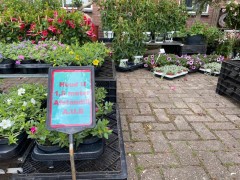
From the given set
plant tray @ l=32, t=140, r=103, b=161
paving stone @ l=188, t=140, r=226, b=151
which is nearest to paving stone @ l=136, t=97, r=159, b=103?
paving stone @ l=188, t=140, r=226, b=151

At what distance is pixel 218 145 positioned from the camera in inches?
81.4

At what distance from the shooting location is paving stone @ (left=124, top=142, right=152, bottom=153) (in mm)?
1968

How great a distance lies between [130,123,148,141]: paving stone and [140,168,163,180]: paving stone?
0.46 metres

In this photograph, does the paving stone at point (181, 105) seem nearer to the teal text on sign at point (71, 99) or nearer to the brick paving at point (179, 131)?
the brick paving at point (179, 131)

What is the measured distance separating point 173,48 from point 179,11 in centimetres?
106

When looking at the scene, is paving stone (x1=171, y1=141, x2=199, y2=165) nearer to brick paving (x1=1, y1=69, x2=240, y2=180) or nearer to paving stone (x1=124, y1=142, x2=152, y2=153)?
brick paving (x1=1, y1=69, x2=240, y2=180)

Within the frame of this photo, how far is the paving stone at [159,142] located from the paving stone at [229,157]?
1.58 feet

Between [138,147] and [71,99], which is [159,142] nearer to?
[138,147]

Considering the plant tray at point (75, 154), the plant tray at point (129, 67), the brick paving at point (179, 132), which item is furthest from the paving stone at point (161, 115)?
the plant tray at point (129, 67)

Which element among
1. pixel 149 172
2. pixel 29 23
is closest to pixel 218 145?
pixel 149 172

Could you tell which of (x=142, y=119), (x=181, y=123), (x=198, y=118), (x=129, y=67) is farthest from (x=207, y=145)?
(x=129, y=67)

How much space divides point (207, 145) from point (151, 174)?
76cm

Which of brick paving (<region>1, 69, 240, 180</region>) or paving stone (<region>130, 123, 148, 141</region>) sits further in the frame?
paving stone (<region>130, 123, 148, 141</region>)

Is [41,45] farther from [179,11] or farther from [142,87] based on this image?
[179,11]
